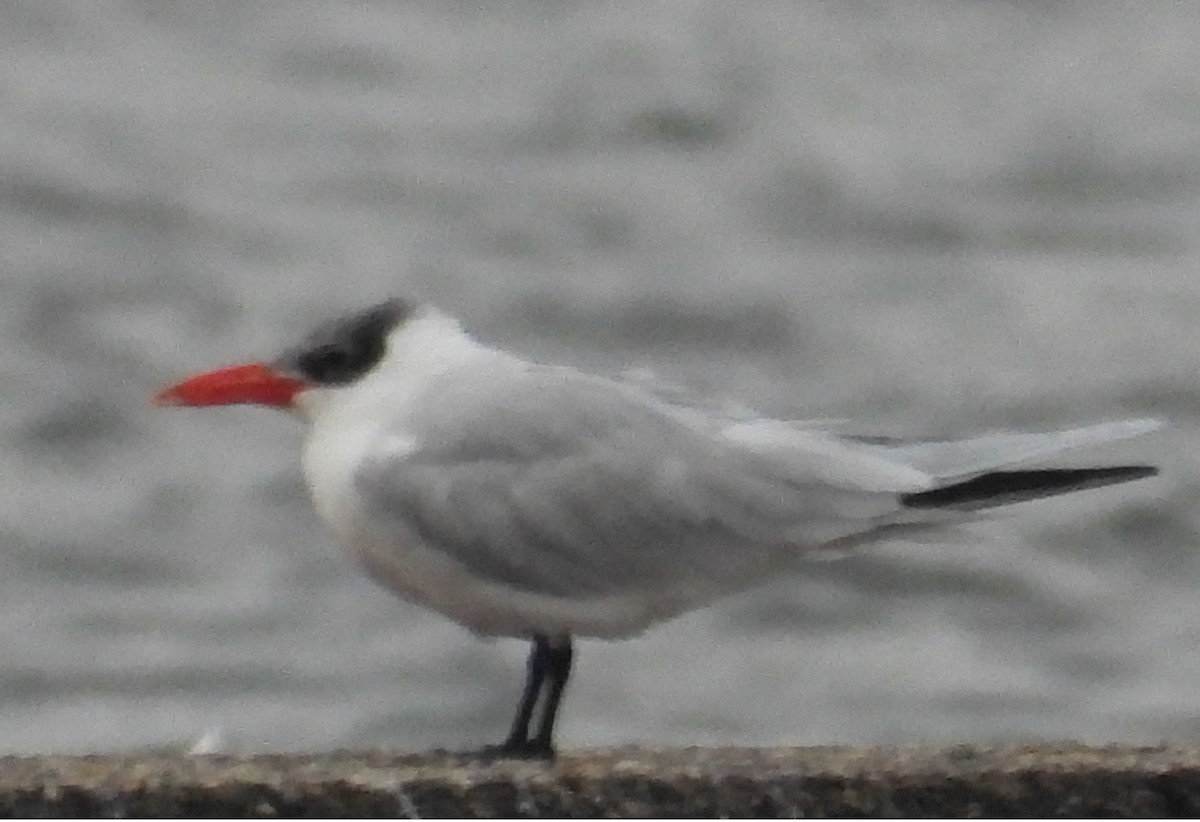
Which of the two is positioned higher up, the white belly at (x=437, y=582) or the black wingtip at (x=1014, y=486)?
the black wingtip at (x=1014, y=486)

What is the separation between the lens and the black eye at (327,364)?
18.6ft

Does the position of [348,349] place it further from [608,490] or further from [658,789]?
[658,789]

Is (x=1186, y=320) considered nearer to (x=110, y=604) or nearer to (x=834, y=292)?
(x=834, y=292)

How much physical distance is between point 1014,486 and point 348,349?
1015 millimetres

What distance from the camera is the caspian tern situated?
5414 mm

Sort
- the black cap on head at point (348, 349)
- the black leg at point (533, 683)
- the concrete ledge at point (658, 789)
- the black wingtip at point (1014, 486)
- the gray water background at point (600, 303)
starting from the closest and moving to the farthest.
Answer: the concrete ledge at point (658, 789), the black wingtip at point (1014, 486), the black leg at point (533, 683), the black cap on head at point (348, 349), the gray water background at point (600, 303)

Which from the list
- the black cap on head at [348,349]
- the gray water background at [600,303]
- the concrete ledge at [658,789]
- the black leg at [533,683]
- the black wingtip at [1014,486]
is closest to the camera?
the concrete ledge at [658,789]

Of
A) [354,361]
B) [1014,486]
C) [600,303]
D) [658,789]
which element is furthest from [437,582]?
[600,303]

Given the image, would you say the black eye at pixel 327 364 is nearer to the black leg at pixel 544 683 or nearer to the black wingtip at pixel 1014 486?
the black leg at pixel 544 683

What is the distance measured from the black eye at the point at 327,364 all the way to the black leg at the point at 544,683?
50 cm

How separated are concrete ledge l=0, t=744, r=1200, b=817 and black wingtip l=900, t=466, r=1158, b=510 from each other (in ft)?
1.65

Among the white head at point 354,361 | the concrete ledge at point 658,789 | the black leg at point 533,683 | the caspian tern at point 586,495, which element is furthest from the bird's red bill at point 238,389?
the concrete ledge at point 658,789

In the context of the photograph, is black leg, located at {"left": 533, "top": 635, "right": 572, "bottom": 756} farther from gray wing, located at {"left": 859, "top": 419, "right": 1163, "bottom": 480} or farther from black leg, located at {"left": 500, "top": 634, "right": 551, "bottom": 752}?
gray wing, located at {"left": 859, "top": 419, "right": 1163, "bottom": 480}

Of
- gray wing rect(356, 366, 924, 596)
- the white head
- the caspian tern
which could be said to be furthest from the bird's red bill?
gray wing rect(356, 366, 924, 596)
